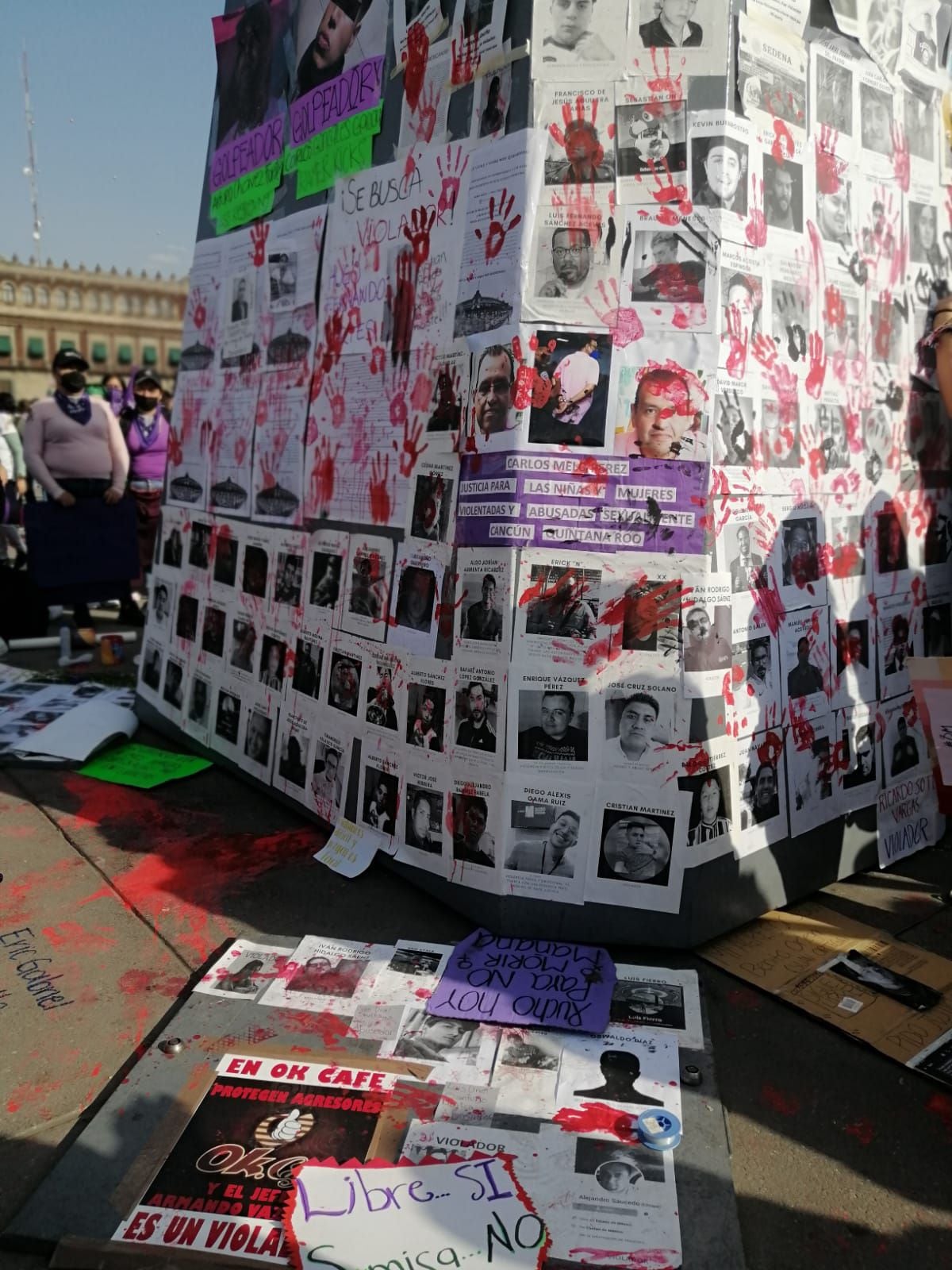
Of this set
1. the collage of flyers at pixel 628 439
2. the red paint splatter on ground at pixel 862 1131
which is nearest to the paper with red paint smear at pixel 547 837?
the collage of flyers at pixel 628 439

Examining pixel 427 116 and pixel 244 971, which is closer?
pixel 244 971

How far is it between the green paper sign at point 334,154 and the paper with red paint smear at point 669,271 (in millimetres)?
1060

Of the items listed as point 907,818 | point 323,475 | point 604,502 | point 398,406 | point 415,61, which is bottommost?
point 907,818

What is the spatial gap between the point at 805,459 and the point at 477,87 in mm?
1378

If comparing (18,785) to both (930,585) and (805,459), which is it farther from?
(930,585)

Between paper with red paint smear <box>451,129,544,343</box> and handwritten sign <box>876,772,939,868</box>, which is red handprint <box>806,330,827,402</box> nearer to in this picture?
paper with red paint smear <box>451,129,544,343</box>

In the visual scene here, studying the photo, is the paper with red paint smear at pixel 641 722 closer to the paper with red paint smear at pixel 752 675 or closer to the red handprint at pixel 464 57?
the paper with red paint smear at pixel 752 675

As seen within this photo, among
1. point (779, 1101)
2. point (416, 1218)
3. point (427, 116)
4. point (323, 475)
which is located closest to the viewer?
point (416, 1218)

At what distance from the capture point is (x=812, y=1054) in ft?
7.48

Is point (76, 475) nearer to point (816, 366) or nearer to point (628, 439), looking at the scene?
point (628, 439)

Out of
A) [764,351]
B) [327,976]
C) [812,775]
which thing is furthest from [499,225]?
[327,976]

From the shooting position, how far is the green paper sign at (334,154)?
3092 mm

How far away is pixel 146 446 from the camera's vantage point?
22.5 feet

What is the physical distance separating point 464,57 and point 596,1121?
2.71 m
